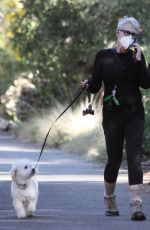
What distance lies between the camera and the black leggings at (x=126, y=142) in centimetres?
890

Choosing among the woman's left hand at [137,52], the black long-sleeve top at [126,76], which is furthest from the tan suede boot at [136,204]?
the woman's left hand at [137,52]

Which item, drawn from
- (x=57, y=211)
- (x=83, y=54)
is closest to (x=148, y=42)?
(x=83, y=54)

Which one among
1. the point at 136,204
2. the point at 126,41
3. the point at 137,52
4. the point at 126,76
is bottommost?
the point at 136,204

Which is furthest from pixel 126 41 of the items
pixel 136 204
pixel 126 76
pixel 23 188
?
pixel 23 188

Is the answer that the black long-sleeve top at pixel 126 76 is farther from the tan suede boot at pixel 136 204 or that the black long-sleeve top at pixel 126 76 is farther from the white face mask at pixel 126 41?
the tan suede boot at pixel 136 204

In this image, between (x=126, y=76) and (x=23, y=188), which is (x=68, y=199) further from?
(x=126, y=76)

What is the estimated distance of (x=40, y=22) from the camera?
2450cm

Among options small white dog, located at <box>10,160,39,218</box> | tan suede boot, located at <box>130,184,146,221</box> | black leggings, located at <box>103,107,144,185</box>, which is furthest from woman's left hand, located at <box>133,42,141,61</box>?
small white dog, located at <box>10,160,39,218</box>

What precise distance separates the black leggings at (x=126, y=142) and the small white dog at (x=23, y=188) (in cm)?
80

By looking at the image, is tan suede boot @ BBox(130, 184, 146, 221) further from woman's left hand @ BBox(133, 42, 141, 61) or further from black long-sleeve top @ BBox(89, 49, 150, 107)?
woman's left hand @ BBox(133, 42, 141, 61)

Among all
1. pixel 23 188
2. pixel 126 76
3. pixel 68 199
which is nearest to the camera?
pixel 126 76

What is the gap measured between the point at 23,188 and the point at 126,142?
48.1 inches

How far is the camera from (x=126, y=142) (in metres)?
8.95

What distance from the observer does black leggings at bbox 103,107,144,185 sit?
29.2ft
